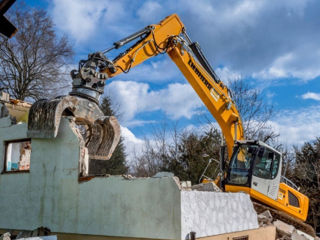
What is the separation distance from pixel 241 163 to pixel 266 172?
717 mm

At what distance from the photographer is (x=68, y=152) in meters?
7.77

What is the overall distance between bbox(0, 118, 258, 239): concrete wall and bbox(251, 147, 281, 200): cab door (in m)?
1.54

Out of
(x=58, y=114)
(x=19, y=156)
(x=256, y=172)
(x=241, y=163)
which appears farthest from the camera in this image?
(x=19, y=156)

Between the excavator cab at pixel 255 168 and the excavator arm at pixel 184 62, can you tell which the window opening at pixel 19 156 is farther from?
the excavator cab at pixel 255 168

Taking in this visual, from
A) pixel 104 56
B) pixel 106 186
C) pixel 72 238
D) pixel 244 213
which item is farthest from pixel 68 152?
pixel 244 213

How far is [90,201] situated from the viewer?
729 centimetres

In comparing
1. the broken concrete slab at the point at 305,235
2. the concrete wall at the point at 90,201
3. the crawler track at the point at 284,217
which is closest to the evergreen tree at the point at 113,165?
the crawler track at the point at 284,217

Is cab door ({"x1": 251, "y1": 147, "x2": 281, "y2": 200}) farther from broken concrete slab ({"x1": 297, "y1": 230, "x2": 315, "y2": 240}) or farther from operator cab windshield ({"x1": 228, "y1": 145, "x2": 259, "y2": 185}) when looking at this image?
broken concrete slab ({"x1": 297, "y1": 230, "x2": 315, "y2": 240})

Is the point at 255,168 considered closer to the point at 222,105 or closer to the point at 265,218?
the point at 265,218

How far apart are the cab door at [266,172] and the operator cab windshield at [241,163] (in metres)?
0.19

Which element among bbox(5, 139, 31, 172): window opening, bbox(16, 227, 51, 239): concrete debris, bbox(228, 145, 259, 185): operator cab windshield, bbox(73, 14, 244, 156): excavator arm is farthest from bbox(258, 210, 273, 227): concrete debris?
bbox(5, 139, 31, 172): window opening

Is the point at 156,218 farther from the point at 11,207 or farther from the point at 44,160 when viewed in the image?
the point at 11,207

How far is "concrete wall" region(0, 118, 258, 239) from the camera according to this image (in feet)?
21.4

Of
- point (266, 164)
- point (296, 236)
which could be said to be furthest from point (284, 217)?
point (266, 164)
